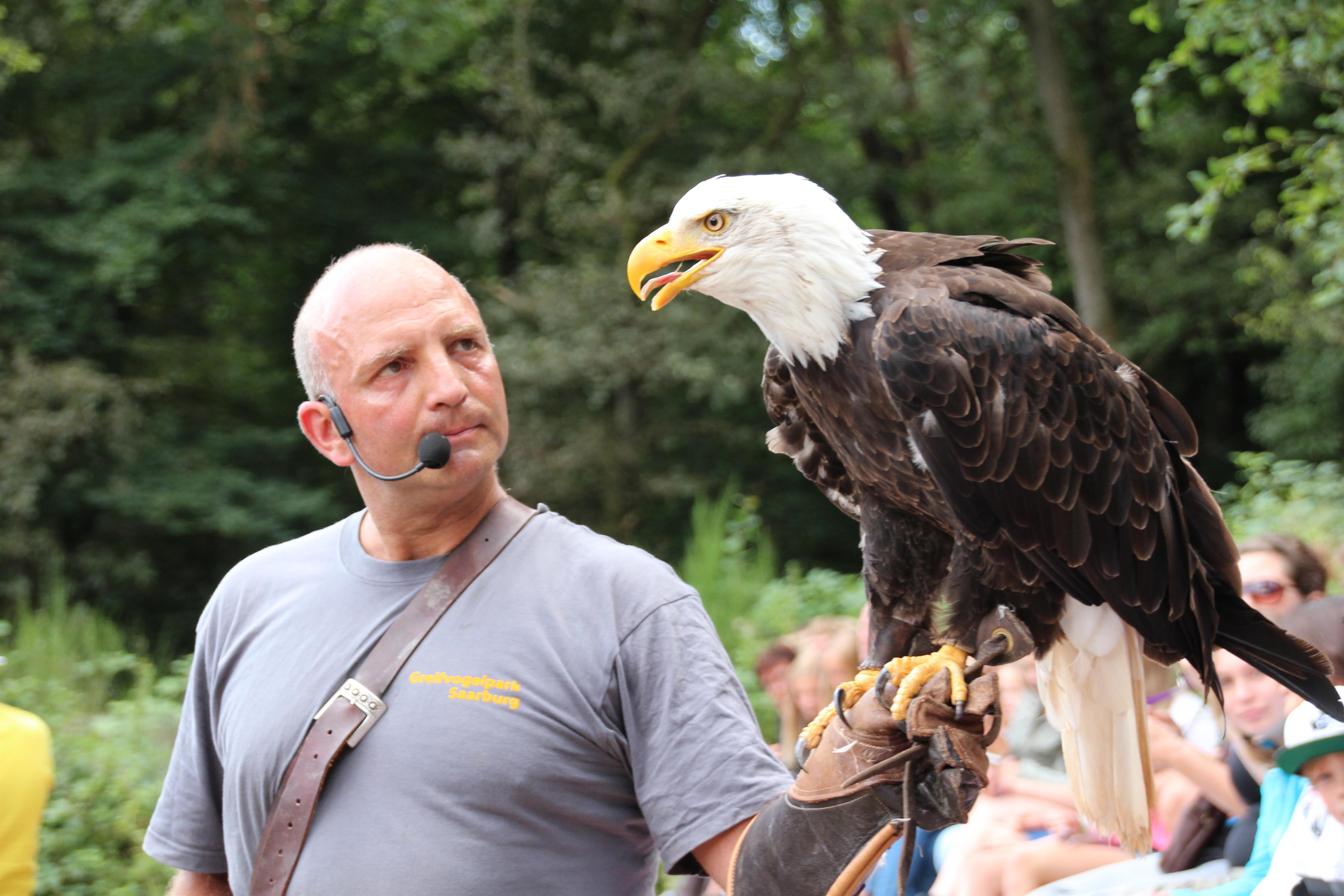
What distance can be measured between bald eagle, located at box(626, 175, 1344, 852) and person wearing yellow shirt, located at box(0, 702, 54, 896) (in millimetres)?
1828

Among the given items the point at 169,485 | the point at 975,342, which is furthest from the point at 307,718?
the point at 169,485

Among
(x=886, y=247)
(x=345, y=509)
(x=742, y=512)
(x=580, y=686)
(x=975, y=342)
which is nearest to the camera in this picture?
(x=580, y=686)

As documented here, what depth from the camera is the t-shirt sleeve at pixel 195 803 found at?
2154 mm

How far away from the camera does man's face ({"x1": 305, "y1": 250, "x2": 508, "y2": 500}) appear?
6.68 ft

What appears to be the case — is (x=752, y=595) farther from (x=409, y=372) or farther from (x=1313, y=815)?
(x=409, y=372)

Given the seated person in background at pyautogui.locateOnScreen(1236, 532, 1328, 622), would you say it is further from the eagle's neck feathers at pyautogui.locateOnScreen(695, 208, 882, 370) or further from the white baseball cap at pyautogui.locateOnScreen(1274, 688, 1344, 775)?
the eagle's neck feathers at pyautogui.locateOnScreen(695, 208, 882, 370)

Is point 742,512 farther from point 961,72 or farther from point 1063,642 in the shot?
point 961,72

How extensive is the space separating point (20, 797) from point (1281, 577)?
326 cm

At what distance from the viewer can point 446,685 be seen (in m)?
1.90

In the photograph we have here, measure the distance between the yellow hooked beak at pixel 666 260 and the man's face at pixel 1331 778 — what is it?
62.6 inches

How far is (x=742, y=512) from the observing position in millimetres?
9430

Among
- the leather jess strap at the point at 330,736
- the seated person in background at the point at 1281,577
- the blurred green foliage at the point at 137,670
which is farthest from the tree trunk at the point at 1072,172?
the leather jess strap at the point at 330,736

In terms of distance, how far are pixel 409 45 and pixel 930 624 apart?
14385 millimetres

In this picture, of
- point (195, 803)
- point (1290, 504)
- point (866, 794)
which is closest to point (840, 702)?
point (866, 794)
